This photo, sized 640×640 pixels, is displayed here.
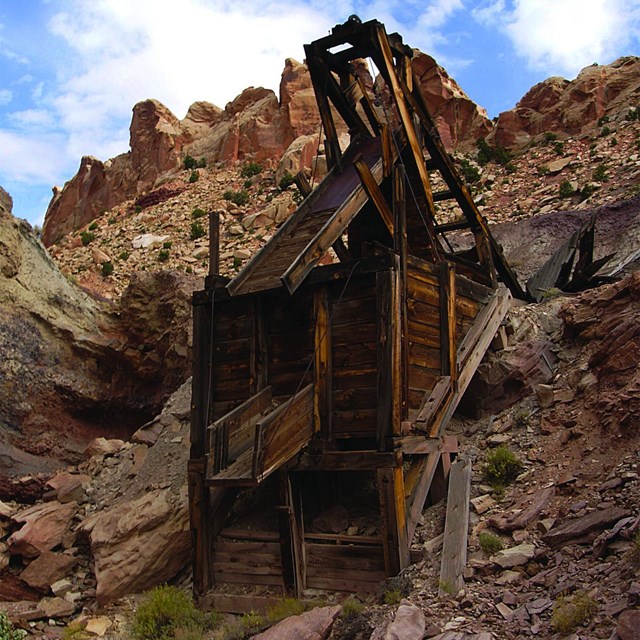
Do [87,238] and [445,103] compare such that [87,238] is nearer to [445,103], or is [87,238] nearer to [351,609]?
[445,103]

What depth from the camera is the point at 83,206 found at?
53.4 metres

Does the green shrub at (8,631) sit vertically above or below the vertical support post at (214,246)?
below

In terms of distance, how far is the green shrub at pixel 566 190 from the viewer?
29.5 m

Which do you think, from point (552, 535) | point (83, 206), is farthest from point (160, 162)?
point (552, 535)

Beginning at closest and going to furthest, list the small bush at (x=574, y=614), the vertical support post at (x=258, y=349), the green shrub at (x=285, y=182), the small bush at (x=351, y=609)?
the small bush at (x=574, y=614) < the small bush at (x=351, y=609) < the vertical support post at (x=258, y=349) < the green shrub at (x=285, y=182)

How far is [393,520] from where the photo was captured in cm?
840

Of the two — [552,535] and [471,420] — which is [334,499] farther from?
[552,535]

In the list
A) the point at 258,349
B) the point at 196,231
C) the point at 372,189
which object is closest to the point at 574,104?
the point at 196,231

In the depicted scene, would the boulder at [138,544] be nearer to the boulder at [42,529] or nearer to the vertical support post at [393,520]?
the boulder at [42,529]

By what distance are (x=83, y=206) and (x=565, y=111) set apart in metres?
35.2

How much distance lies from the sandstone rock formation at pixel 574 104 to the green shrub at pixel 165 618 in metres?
35.3

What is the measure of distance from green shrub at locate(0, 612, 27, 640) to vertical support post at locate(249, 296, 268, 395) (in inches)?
164

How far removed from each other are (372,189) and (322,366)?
8.59 ft

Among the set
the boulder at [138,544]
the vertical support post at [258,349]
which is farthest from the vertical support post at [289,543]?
the boulder at [138,544]
